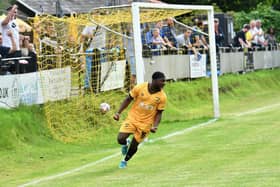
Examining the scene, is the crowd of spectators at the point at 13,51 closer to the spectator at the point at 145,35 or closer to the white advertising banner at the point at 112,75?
the white advertising banner at the point at 112,75

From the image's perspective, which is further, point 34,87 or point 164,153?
point 34,87

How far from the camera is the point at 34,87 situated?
19.5 m

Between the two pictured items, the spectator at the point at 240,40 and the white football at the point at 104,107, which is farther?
the spectator at the point at 240,40

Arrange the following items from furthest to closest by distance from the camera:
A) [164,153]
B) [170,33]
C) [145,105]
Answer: [170,33] < [164,153] < [145,105]

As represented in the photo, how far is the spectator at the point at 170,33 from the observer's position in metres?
26.4

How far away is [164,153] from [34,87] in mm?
4688

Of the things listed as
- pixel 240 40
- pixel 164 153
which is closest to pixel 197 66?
pixel 240 40

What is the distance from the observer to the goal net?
19.7 m

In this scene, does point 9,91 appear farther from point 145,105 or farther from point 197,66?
point 197,66

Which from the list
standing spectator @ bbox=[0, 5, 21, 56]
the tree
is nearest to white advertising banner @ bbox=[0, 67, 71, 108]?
standing spectator @ bbox=[0, 5, 21, 56]

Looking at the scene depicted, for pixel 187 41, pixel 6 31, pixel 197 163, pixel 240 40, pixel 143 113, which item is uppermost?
pixel 6 31

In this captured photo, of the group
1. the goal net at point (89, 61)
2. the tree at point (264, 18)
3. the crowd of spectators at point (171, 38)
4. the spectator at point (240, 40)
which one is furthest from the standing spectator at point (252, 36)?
the goal net at point (89, 61)

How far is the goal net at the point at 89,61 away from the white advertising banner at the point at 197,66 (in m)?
5.35

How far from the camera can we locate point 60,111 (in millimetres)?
19703
